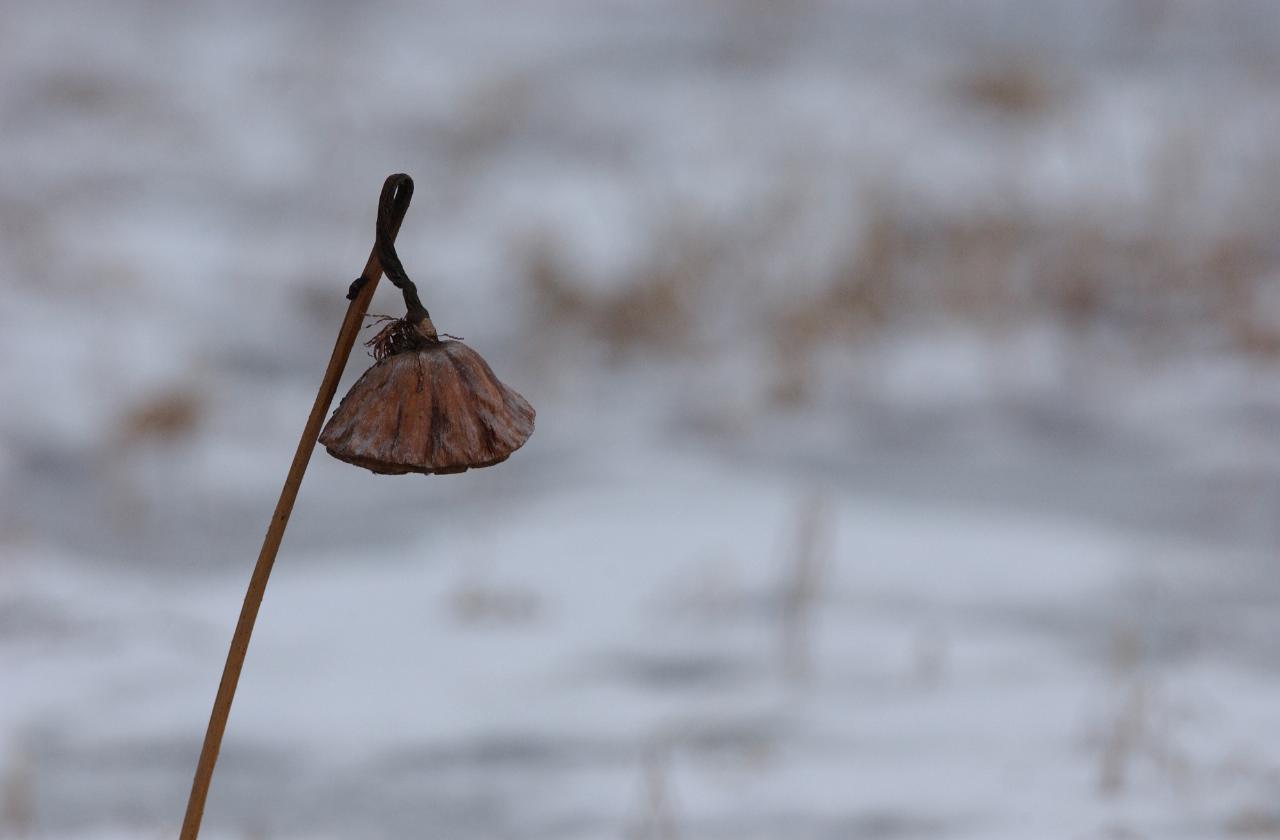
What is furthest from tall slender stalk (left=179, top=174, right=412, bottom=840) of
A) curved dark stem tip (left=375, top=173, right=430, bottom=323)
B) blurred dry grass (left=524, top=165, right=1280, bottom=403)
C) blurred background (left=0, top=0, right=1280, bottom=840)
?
blurred dry grass (left=524, top=165, right=1280, bottom=403)

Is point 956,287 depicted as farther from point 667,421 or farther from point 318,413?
point 318,413

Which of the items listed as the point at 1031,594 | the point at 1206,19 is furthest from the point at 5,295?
the point at 1206,19

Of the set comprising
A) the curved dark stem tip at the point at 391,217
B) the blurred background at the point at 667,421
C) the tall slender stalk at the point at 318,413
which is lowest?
the tall slender stalk at the point at 318,413

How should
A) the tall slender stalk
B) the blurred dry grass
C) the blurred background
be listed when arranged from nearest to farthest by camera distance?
1. the tall slender stalk
2. the blurred background
3. the blurred dry grass

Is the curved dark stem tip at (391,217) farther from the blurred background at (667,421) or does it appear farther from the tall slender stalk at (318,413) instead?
the blurred background at (667,421)

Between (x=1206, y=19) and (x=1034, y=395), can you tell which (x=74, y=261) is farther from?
(x=1206, y=19)

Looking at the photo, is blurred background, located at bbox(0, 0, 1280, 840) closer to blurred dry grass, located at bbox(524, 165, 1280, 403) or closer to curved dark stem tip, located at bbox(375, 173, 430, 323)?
blurred dry grass, located at bbox(524, 165, 1280, 403)

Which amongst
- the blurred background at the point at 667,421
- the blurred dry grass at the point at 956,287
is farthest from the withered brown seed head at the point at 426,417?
the blurred dry grass at the point at 956,287

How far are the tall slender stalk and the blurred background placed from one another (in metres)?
1.17

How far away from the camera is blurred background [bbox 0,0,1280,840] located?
7.78 ft

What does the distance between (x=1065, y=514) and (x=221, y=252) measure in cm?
310

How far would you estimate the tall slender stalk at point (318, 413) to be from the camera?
0.84 meters

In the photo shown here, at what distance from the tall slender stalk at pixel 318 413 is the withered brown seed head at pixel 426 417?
3cm

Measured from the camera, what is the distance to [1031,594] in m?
3.12
